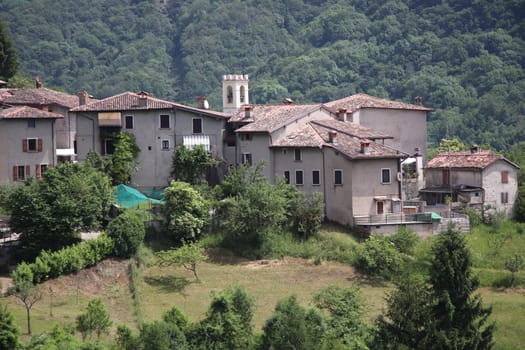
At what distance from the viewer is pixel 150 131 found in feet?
234

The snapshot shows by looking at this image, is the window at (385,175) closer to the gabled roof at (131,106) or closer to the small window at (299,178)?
the small window at (299,178)

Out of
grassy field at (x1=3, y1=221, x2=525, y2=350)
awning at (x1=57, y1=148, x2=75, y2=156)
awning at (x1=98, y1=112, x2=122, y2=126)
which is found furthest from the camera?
awning at (x1=57, y1=148, x2=75, y2=156)

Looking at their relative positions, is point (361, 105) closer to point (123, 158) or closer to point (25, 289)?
point (123, 158)

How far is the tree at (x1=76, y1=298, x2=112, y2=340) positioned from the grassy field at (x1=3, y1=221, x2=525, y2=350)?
741 millimetres

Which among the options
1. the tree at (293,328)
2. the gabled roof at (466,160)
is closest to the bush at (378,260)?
the gabled roof at (466,160)

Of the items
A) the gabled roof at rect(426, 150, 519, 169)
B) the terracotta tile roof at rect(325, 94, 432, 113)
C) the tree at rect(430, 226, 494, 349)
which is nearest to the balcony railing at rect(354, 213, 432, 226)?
the gabled roof at rect(426, 150, 519, 169)

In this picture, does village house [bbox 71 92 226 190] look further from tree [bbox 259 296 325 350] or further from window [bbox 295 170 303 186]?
tree [bbox 259 296 325 350]

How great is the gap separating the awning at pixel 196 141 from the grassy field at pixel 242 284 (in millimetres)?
9194

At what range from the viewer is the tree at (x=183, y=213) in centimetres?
6331

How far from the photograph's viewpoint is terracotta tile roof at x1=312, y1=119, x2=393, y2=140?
230 ft

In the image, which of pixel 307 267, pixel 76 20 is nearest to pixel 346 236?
pixel 307 267

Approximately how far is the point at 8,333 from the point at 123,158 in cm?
2544

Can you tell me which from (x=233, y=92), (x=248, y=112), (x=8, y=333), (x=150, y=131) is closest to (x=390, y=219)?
(x=248, y=112)

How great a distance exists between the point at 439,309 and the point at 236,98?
3331 centimetres
